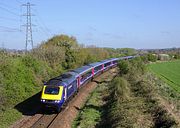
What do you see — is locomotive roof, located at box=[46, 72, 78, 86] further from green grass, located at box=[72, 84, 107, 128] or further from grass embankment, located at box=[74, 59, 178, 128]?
grass embankment, located at box=[74, 59, 178, 128]

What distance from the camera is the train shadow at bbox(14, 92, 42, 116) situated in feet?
82.1

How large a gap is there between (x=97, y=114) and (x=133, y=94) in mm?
5636

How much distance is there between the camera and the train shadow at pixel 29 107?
25.0 metres

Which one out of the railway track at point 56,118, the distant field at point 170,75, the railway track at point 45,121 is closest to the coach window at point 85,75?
the railway track at point 56,118

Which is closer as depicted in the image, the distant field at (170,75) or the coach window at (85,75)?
the coach window at (85,75)

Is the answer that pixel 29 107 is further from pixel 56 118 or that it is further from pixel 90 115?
pixel 90 115

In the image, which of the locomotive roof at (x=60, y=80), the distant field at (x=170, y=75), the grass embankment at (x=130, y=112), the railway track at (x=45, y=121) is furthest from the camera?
the distant field at (x=170, y=75)

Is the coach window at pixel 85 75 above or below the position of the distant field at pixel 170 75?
above

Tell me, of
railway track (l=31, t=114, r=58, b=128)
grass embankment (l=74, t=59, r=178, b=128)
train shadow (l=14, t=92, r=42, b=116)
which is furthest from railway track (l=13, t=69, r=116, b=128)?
train shadow (l=14, t=92, r=42, b=116)

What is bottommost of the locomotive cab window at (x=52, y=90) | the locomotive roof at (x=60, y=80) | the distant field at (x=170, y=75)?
the distant field at (x=170, y=75)

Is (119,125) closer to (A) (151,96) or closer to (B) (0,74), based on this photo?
(A) (151,96)

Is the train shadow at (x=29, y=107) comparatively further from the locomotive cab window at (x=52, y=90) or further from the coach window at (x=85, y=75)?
the coach window at (x=85, y=75)

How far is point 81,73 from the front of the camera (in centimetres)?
3388

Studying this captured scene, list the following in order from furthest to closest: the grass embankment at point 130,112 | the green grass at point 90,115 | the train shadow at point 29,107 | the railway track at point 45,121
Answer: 1. the train shadow at point 29,107
2. the railway track at point 45,121
3. the green grass at point 90,115
4. the grass embankment at point 130,112
